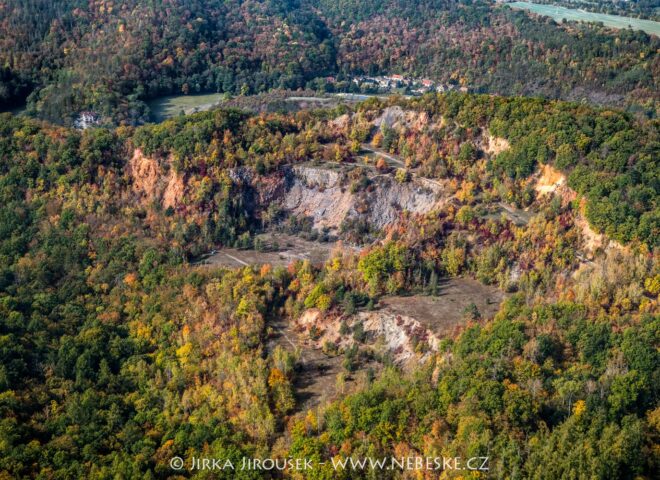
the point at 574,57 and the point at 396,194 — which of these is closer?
the point at 396,194

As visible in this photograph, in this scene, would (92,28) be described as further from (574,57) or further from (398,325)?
(398,325)

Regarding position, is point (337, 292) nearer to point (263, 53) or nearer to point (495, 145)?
point (495, 145)

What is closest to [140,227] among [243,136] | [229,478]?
[243,136]

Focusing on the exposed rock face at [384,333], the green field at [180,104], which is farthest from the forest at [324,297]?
the green field at [180,104]

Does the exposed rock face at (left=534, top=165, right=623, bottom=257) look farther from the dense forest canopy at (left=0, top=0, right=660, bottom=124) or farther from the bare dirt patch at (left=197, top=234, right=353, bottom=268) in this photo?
the dense forest canopy at (left=0, top=0, right=660, bottom=124)

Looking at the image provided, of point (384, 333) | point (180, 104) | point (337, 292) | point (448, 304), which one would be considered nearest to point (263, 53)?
point (180, 104)

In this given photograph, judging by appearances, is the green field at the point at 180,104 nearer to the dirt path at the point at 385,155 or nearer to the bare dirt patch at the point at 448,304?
the dirt path at the point at 385,155

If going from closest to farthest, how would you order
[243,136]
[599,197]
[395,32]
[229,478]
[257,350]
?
[229,478] → [257,350] → [599,197] → [243,136] → [395,32]
